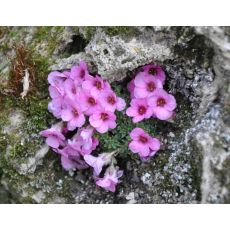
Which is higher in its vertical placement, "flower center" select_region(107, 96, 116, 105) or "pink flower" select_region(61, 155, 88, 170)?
"flower center" select_region(107, 96, 116, 105)

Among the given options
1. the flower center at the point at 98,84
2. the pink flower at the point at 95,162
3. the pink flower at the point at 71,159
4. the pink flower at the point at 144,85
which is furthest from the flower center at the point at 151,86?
the pink flower at the point at 71,159

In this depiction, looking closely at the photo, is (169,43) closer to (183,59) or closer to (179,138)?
(183,59)

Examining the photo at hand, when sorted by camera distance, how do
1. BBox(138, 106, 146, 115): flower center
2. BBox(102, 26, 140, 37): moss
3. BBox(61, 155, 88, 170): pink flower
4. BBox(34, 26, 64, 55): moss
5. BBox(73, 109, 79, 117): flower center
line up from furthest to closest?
BBox(34, 26, 64, 55): moss, BBox(61, 155, 88, 170): pink flower, BBox(73, 109, 79, 117): flower center, BBox(138, 106, 146, 115): flower center, BBox(102, 26, 140, 37): moss

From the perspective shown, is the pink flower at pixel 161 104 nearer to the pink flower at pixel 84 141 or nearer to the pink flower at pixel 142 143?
the pink flower at pixel 142 143

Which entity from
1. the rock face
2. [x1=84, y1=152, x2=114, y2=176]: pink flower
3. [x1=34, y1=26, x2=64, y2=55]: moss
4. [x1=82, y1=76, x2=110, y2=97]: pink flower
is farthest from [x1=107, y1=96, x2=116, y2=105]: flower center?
[x1=34, y1=26, x2=64, y2=55]: moss

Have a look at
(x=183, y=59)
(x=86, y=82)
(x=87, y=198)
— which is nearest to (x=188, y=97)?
(x=183, y=59)

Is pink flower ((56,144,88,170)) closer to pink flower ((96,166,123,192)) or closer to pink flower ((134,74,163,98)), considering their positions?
pink flower ((96,166,123,192))

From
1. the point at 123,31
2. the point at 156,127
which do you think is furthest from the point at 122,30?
the point at 156,127
